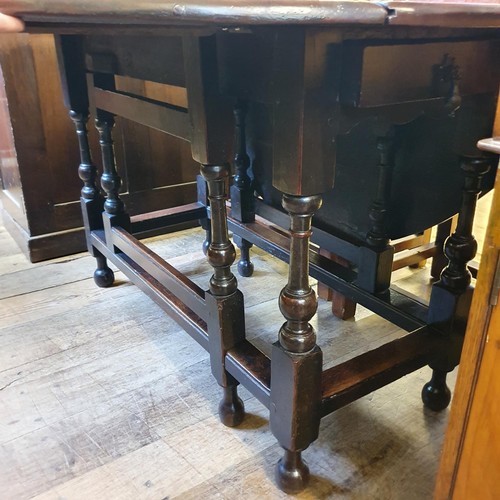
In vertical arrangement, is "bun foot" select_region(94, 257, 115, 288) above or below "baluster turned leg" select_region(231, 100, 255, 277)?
below

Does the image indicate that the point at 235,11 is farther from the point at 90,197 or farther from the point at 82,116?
the point at 90,197

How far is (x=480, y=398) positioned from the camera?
67 cm

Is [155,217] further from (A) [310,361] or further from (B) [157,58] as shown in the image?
(A) [310,361]

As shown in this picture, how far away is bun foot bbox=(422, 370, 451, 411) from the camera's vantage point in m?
1.22

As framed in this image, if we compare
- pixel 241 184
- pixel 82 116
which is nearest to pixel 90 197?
pixel 82 116

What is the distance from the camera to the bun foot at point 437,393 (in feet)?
3.99

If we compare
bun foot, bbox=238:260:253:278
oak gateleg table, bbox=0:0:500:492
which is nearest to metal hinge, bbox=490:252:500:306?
oak gateleg table, bbox=0:0:500:492

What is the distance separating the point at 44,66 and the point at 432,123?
55.5 inches

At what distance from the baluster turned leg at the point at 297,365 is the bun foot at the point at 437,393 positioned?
38cm

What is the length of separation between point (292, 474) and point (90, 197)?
3.86ft

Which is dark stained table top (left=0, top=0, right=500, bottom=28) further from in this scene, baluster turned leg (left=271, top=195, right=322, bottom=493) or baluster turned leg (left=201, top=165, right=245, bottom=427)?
baluster turned leg (left=201, top=165, right=245, bottom=427)

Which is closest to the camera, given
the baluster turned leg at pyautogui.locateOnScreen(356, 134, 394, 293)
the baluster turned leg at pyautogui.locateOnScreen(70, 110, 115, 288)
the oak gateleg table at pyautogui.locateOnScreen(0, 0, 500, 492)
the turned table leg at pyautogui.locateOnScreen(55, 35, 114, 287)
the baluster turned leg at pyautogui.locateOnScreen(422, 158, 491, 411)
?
the oak gateleg table at pyautogui.locateOnScreen(0, 0, 500, 492)

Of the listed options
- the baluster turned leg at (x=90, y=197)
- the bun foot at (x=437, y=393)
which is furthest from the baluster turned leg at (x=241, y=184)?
the bun foot at (x=437, y=393)

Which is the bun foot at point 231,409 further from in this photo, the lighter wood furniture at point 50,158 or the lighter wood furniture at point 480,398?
the lighter wood furniture at point 50,158
